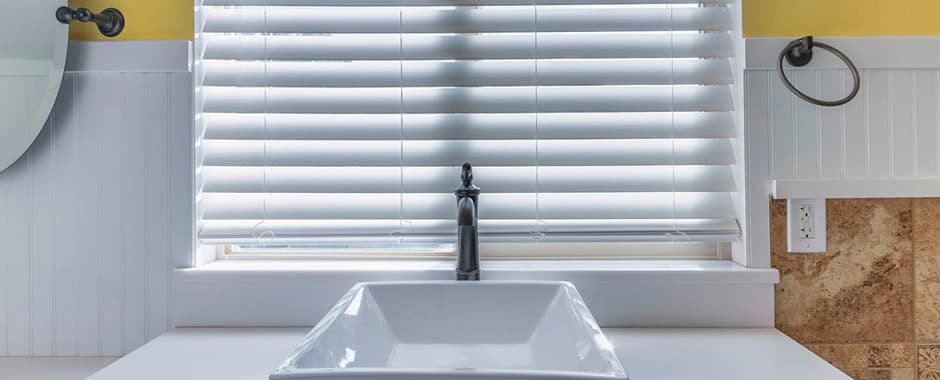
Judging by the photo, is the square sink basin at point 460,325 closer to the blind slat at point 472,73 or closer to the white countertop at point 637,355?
the white countertop at point 637,355

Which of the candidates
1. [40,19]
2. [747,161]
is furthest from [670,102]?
[40,19]

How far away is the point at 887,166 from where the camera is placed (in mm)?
1250

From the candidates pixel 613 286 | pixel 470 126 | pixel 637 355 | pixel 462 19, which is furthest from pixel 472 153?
pixel 637 355

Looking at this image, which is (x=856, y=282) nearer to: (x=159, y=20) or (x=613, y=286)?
(x=613, y=286)

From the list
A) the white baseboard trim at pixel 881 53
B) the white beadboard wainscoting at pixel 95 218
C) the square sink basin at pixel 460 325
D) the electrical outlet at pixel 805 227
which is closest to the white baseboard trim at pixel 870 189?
the electrical outlet at pixel 805 227

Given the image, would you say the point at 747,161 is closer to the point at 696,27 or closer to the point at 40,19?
the point at 696,27

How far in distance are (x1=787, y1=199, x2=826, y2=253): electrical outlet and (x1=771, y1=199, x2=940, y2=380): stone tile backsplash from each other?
0.08 ft

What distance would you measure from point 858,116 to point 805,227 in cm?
26

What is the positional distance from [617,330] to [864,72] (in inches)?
29.5

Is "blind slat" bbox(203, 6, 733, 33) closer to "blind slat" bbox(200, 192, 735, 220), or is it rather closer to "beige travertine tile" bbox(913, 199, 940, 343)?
"blind slat" bbox(200, 192, 735, 220)

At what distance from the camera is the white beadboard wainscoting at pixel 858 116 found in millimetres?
1247

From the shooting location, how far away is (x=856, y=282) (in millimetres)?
1251

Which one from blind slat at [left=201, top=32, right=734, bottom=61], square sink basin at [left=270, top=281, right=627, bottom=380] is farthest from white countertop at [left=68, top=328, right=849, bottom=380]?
blind slat at [left=201, top=32, right=734, bottom=61]

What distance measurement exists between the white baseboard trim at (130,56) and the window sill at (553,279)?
444mm
